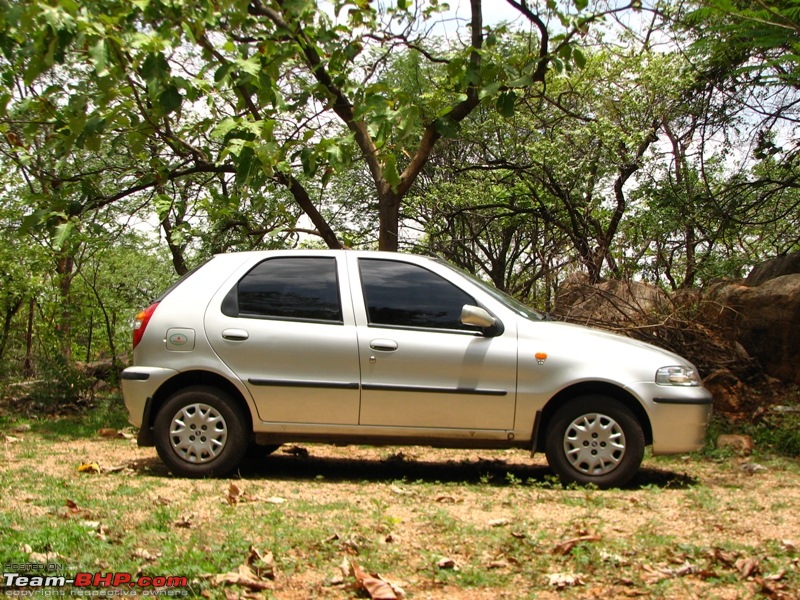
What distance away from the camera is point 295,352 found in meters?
6.72

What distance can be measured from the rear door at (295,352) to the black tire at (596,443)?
151 cm

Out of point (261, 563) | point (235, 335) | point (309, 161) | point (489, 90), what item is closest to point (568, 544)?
point (261, 563)

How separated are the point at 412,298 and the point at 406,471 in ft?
5.01

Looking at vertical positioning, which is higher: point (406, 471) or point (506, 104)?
point (506, 104)

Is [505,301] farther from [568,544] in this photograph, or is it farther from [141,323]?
[141,323]

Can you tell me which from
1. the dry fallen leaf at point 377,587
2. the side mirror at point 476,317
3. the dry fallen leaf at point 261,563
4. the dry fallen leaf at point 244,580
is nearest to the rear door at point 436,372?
the side mirror at point 476,317

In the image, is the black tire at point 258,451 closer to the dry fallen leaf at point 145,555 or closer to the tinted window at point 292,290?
the tinted window at point 292,290

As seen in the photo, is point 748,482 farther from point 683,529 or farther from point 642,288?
point 642,288

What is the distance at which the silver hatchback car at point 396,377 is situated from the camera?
6.50 m

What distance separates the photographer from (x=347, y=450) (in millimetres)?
8578

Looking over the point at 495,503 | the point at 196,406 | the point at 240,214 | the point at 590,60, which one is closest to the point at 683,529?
the point at 495,503

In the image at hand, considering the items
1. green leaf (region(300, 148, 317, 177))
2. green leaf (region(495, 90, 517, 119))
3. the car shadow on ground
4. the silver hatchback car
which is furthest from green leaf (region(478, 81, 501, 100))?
the car shadow on ground

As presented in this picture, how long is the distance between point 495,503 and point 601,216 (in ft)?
35.3

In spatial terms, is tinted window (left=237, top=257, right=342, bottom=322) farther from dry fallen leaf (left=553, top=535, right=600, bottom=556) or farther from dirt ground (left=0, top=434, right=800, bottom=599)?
dry fallen leaf (left=553, top=535, right=600, bottom=556)
